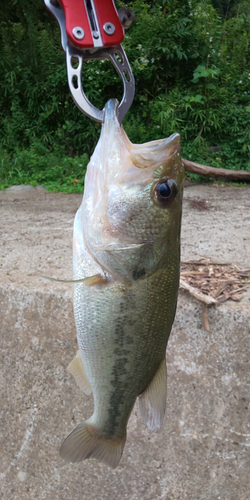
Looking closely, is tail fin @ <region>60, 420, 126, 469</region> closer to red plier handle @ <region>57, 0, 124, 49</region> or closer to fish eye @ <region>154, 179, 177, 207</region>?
fish eye @ <region>154, 179, 177, 207</region>

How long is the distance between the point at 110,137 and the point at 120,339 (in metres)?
0.53

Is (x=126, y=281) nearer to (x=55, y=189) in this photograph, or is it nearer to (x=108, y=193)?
(x=108, y=193)

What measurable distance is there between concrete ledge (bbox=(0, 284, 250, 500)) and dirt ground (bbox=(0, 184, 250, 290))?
0.42m

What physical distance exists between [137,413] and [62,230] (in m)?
2.21

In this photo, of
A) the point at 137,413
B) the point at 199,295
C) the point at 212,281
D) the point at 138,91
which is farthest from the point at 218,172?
the point at 137,413

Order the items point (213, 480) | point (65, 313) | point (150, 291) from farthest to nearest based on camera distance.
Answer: point (65, 313)
point (213, 480)
point (150, 291)

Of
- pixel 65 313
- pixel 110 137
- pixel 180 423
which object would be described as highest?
pixel 110 137

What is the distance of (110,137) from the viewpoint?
3.14 ft

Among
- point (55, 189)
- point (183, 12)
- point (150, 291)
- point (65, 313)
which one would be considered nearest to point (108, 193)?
point (150, 291)

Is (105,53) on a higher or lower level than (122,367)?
higher

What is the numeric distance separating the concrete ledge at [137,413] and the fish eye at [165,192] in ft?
5.24

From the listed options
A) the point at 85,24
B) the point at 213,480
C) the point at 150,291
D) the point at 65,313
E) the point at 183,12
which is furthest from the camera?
the point at 183,12

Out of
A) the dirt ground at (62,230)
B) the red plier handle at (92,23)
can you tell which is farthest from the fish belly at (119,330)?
the dirt ground at (62,230)

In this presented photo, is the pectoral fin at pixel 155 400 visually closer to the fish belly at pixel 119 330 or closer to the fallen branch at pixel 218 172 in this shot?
the fish belly at pixel 119 330
